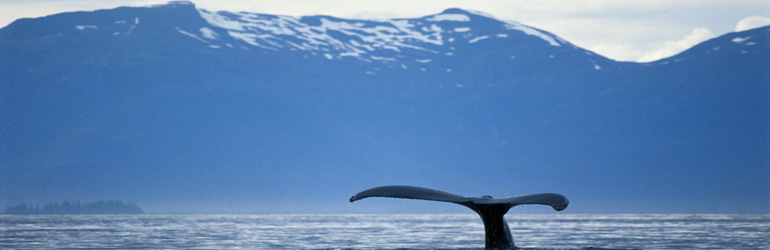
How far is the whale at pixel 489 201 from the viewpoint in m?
15.0

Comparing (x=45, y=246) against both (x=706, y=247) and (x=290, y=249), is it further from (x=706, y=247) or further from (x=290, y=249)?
(x=706, y=247)

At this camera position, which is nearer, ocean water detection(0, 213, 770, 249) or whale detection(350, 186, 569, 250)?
whale detection(350, 186, 569, 250)

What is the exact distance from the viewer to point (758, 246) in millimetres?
26625

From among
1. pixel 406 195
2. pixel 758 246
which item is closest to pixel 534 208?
pixel 758 246

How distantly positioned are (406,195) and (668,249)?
1141cm

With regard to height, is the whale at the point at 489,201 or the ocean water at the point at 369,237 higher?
the ocean water at the point at 369,237

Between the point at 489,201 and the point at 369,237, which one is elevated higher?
the point at 369,237

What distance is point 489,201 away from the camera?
17.3 meters

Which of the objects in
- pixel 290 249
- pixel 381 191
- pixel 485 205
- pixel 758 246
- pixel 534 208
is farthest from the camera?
pixel 534 208

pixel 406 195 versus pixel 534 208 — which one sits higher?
pixel 534 208

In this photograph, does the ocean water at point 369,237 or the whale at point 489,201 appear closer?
the whale at point 489,201

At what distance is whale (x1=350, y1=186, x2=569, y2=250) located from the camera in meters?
15.0

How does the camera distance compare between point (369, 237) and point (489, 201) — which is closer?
point (489, 201)

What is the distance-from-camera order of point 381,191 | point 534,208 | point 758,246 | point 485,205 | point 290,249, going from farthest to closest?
→ point 534,208, point 758,246, point 290,249, point 485,205, point 381,191
